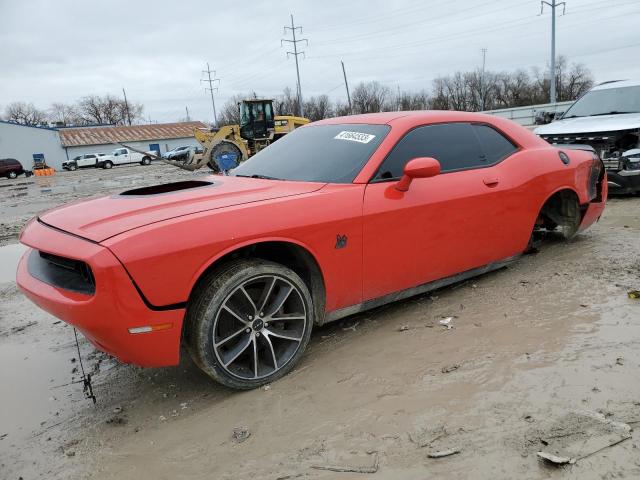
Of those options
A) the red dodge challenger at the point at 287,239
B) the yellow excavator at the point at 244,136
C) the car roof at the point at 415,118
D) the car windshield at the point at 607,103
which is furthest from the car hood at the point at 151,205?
the yellow excavator at the point at 244,136

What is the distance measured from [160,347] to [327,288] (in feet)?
3.44

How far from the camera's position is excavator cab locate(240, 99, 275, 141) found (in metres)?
22.4

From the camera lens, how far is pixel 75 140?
186ft

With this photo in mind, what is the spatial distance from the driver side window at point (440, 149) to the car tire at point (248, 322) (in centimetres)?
103

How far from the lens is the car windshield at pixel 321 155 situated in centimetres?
341

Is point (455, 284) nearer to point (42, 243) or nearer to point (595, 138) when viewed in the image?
point (42, 243)

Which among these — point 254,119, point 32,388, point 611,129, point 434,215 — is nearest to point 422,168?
point 434,215

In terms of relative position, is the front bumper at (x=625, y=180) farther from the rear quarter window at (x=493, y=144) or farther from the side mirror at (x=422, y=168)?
the side mirror at (x=422, y=168)

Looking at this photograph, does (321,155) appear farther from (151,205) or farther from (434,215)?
(151,205)

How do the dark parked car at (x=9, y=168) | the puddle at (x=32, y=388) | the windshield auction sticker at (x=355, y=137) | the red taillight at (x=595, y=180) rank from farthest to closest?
the dark parked car at (x=9, y=168)
the red taillight at (x=595, y=180)
the windshield auction sticker at (x=355, y=137)
the puddle at (x=32, y=388)

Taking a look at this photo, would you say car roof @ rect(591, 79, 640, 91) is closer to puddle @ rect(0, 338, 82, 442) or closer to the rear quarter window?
the rear quarter window

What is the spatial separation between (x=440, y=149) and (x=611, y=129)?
509cm

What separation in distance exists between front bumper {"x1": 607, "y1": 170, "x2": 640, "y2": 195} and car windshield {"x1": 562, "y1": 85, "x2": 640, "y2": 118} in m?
1.64

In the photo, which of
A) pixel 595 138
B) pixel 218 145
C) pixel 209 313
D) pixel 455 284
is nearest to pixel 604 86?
pixel 595 138
